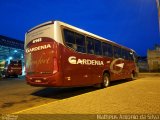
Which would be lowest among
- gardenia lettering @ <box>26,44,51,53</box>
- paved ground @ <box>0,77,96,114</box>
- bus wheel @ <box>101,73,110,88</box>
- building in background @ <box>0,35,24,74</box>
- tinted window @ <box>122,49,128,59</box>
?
paved ground @ <box>0,77,96,114</box>

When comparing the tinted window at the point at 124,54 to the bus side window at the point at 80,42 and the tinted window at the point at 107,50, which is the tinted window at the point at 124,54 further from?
the bus side window at the point at 80,42

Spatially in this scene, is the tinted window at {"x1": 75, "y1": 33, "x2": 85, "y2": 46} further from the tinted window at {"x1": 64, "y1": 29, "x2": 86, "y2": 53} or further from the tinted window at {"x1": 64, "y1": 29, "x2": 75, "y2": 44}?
the tinted window at {"x1": 64, "y1": 29, "x2": 75, "y2": 44}

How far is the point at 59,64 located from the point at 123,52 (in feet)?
31.9

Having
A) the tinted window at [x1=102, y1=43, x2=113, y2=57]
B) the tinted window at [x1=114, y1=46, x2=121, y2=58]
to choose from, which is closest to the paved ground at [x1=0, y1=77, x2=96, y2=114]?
the tinted window at [x1=102, y1=43, x2=113, y2=57]

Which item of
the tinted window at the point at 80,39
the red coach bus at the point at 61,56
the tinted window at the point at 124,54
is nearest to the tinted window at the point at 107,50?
the red coach bus at the point at 61,56

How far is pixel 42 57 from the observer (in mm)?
9656

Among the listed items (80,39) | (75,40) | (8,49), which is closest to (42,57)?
(75,40)

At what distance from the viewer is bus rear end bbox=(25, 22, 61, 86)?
30.0 feet

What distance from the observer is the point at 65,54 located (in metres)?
9.40

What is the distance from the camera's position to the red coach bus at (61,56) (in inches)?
363

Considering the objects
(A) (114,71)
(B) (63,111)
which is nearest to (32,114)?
(B) (63,111)

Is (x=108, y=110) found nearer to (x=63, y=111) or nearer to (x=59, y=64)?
(x=63, y=111)

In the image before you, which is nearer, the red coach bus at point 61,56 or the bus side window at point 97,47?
the red coach bus at point 61,56

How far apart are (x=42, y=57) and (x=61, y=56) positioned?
1.02 metres
